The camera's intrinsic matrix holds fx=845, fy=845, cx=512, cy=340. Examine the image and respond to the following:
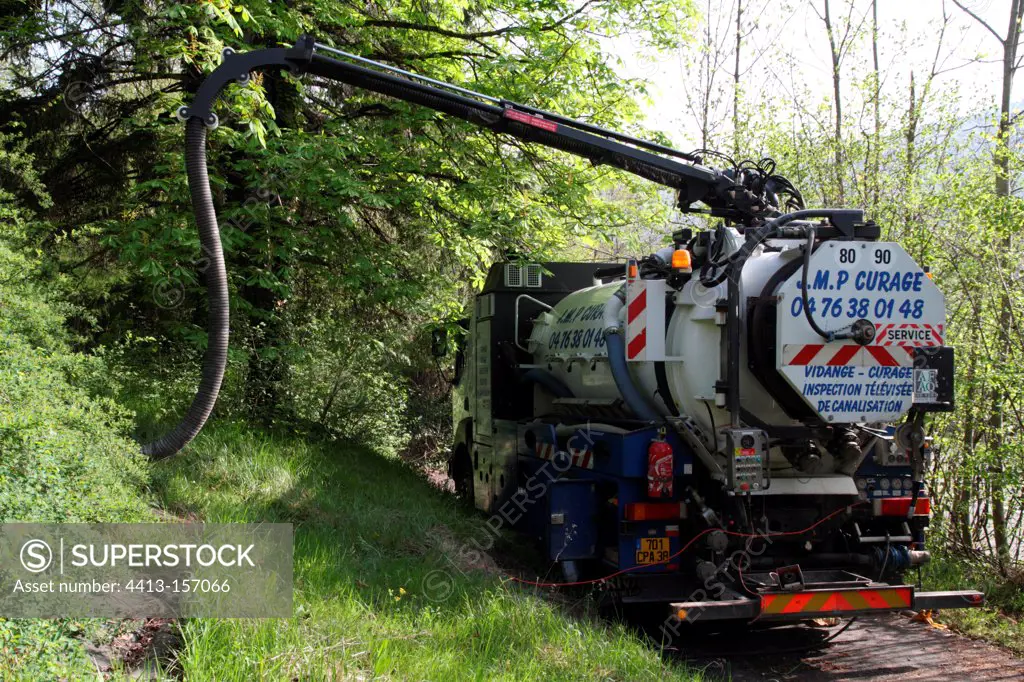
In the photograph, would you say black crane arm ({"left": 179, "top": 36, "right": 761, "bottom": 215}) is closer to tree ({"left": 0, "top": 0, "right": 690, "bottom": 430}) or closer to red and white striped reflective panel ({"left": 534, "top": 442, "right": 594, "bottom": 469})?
red and white striped reflective panel ({"left": 534, "top": 442, "right": 594, "bottom": 469})

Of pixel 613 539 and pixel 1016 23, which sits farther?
pixel 1016 23

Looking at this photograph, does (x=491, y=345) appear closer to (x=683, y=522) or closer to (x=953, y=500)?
(x=683, y=522)

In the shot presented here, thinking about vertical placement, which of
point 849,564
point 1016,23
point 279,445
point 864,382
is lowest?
point 849,564

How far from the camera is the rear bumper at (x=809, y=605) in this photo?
555cm

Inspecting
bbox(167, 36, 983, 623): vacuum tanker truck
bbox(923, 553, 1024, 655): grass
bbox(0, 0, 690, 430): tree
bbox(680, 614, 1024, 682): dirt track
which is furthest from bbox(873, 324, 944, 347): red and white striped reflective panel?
bbox(0, 0, 690, 430): tree

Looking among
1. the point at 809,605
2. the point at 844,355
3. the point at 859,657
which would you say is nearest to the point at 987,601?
the point at 859,657

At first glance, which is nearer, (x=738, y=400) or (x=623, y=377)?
(x=738, y=400)

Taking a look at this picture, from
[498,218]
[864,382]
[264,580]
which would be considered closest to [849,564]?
[864,382]

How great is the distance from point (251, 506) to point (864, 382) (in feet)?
16.2

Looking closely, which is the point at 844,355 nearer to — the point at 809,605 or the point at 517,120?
the point at 809,605

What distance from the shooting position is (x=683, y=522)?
254 inches

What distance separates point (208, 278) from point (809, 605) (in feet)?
14.5

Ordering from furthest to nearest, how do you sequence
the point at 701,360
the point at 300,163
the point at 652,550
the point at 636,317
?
the point at 300,163 < the point at 636,317 < the point at 652,550 < the point at 701,360

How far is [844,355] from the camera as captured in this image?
5801mm
